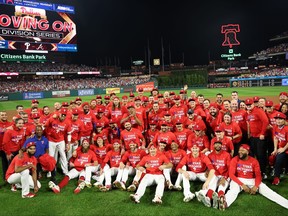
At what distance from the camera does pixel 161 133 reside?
7.19 meters

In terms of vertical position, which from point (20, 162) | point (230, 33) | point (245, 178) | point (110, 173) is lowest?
point (110, 173)

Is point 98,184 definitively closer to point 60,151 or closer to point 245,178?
point 60,151

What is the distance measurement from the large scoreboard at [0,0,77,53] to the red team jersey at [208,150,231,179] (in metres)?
42.0

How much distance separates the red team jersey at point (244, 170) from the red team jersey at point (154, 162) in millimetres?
1622

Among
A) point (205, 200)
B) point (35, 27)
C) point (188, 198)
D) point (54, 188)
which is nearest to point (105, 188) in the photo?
point (54, 188)

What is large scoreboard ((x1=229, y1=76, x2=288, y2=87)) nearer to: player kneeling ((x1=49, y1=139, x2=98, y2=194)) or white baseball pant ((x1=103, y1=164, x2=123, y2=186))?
white baseball pant ((x1=103, y1=164, x2=123, y2=186))

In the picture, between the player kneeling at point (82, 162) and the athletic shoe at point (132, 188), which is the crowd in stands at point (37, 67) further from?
the athletic shoe at point (132, 188)

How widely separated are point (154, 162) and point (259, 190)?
254 centimetres

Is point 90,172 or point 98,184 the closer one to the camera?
point 98,184

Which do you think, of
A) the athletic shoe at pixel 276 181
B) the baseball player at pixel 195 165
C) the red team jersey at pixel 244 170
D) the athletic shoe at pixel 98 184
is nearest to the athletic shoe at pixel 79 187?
the athletic shoe at pixel 98 184

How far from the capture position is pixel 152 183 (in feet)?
20.3

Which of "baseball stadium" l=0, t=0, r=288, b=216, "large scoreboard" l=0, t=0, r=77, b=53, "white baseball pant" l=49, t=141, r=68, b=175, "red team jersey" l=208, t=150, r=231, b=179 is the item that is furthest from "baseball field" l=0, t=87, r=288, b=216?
"large scoreboard" l=0, t=0, r=77, b=53

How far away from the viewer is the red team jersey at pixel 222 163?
233 inches

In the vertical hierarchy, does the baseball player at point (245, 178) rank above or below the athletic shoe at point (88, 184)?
above
